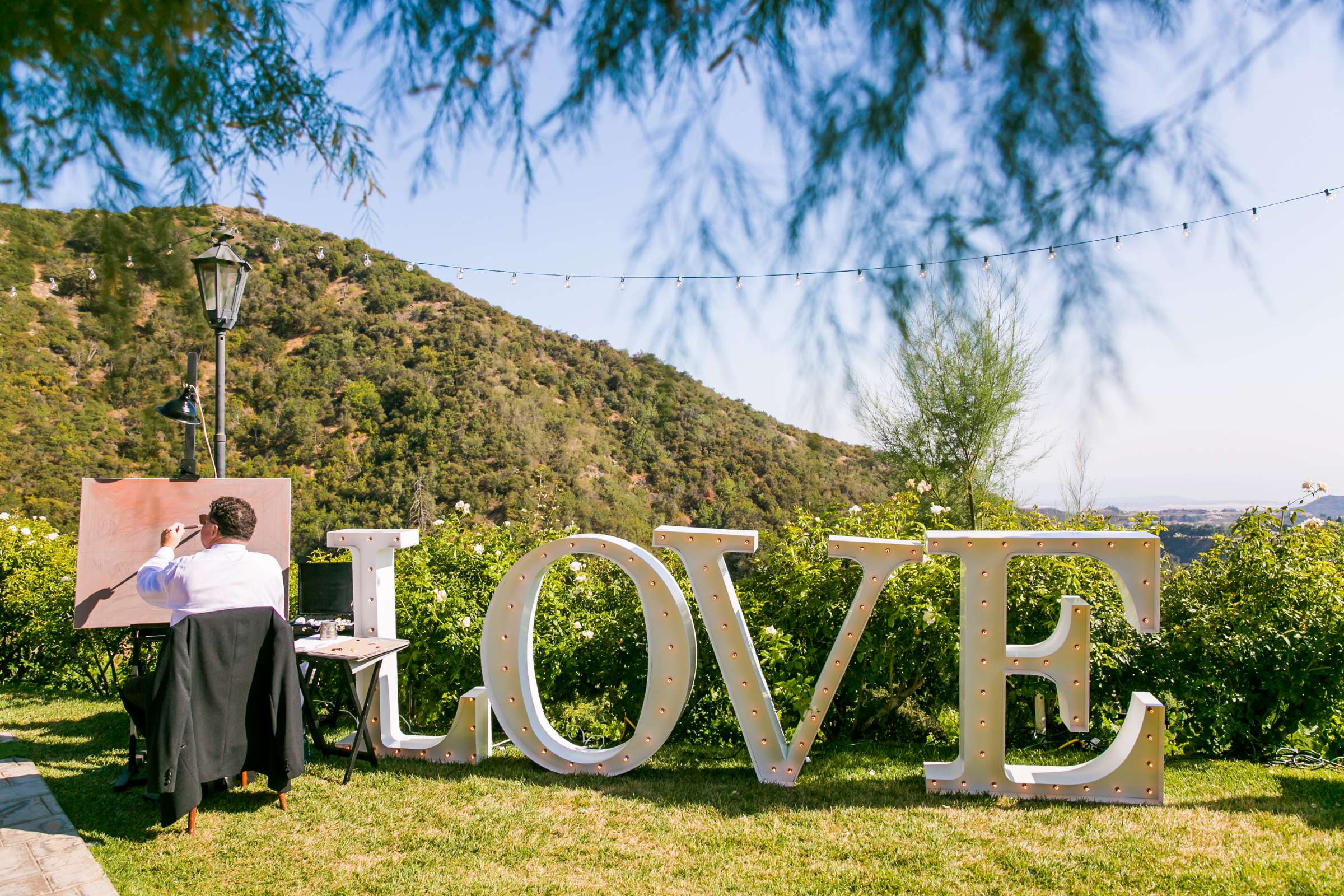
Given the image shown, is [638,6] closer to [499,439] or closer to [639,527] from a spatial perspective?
[639,527]

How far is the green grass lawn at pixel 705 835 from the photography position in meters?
2.88

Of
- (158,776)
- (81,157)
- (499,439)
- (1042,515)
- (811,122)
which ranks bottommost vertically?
(158,776)

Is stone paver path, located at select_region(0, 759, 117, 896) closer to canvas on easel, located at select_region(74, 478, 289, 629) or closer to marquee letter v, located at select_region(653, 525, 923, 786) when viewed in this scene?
canvas on easel, located at select_region(74, 478, 289, 629)

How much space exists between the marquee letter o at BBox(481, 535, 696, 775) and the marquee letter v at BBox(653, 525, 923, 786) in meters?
0.14

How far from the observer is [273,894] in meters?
2.83

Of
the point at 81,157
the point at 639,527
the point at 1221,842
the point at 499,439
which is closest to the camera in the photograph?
the point at 81,157

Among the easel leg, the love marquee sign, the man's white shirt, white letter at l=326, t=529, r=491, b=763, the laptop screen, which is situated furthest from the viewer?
the laptop screen

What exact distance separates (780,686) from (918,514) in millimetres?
1280

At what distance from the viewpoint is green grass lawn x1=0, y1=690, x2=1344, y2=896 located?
288 cm

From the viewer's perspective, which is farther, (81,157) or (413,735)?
(413,735)

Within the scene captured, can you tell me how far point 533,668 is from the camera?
424cm

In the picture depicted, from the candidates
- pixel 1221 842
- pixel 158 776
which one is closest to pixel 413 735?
pixel 158 776

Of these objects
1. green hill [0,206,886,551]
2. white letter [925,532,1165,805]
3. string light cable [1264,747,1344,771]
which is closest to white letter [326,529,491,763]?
green hill [0,206,886,551]

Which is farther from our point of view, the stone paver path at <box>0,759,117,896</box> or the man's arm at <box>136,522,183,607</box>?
the man's arm at <box>136,522,183,607</box>
